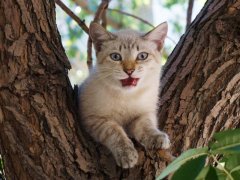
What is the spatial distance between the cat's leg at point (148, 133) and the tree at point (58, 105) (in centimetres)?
6

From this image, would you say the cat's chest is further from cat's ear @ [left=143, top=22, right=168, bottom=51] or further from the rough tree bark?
cat's ear @ [left=143, top=22, right=168, bottom=51]

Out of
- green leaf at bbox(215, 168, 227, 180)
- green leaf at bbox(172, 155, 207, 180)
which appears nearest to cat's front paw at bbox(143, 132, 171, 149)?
green leaf at bbox(215, 168, 227, 180)

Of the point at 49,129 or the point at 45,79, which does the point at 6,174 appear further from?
the point at 45,79

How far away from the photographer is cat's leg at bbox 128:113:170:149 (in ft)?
7.18

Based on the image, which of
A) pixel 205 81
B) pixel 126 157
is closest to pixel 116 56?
pixel 205 81

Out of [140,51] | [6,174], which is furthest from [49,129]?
[140,51]

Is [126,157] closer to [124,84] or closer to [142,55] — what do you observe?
[124,84]

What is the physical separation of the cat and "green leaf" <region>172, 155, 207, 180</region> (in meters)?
1.26

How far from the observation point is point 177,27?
6703 millimetres

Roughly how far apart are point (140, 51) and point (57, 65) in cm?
70

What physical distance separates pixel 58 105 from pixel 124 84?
58cm

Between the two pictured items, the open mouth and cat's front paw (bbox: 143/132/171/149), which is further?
the open mouth

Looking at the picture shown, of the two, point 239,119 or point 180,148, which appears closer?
point 180,148

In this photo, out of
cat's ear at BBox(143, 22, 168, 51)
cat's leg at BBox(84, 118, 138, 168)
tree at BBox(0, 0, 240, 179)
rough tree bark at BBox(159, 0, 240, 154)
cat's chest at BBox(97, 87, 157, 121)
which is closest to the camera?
tree at BBox(0, 0, 240, 179)
